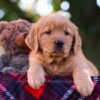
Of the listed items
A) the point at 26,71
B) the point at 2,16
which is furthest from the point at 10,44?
the point at 2,16

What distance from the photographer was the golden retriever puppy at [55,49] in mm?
5305

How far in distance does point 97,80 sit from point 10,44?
104 cm

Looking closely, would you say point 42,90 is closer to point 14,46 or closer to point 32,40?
point 32,40

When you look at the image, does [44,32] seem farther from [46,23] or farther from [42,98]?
[42,98]

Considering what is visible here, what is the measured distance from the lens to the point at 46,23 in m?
5.44

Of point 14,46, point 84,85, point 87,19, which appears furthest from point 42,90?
point 87,19

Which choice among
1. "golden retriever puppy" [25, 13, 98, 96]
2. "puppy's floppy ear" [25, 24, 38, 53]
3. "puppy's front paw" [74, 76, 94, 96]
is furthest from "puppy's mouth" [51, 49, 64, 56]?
"puppy's front paw" [74, 76, 94, 96]

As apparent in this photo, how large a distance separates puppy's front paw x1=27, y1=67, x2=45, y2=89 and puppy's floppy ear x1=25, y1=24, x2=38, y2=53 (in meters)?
0.21

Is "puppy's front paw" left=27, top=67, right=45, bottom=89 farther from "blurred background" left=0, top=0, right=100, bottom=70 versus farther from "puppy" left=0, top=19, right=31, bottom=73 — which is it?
"blurred background" left=0, top=0, right=100, bottom=70

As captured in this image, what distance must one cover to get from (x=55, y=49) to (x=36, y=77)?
0.31 metres

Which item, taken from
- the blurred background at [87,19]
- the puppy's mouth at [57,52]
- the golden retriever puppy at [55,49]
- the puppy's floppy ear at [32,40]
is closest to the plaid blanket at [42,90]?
the golden retriever puppy at [55,49]

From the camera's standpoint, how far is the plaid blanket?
16.6ft

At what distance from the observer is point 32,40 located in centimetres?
545

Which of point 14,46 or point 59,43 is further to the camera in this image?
point 14,46
